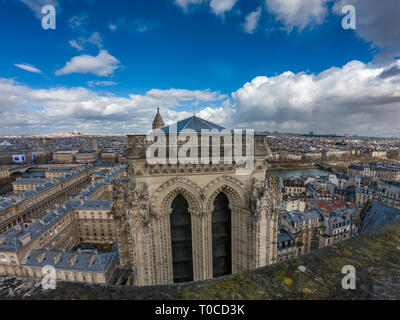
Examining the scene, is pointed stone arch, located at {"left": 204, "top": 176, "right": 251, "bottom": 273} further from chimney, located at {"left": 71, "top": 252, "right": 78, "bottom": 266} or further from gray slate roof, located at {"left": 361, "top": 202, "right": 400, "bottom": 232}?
gray slate roof, located at {"left": 361, "top": 202, "right": 400, "bottom": 232}

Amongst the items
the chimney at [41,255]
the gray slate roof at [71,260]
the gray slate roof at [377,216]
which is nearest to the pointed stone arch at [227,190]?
the gray slate roof at [71,260]

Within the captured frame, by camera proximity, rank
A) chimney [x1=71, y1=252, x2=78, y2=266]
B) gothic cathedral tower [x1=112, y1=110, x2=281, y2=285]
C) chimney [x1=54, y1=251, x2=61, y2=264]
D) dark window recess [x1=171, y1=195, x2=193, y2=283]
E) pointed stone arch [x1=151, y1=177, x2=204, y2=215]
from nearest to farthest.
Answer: gothic cathedral tower [x1=112, y1=110, x2=281, y2=285] < pointed stone arch [x1=151, y1=177, x2=204, y2=215] < dark window recess [x1=171, y1=195, x2=193, y2=283] < chimney [x1=71, y1=252, x2=78, y2=266] < chimney [x1=54, y1=251, x2=61, y2=264]

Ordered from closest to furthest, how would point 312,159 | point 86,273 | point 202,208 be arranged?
point 202,208 → point 86,273 → point 312,159

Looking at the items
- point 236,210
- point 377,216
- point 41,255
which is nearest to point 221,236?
point 236,210

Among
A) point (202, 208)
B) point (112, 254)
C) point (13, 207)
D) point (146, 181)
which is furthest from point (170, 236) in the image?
point (13, 207)

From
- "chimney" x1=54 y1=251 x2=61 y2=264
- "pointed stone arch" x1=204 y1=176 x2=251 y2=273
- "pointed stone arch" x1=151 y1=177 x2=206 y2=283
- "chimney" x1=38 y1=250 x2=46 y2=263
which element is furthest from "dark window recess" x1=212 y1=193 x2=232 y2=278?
"chimney" x1=38 y1=250 x2=46 y2=263

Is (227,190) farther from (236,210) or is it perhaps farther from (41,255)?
(41,255)

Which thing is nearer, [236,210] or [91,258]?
[236,210]

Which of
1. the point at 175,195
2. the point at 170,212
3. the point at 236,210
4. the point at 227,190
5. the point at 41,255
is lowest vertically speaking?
the point at 41,255

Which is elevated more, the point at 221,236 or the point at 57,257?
the point at 221,236

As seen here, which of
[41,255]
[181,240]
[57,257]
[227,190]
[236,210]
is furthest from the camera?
[41,255]
